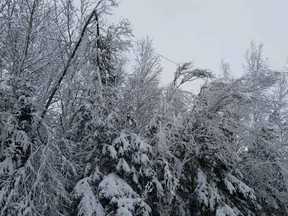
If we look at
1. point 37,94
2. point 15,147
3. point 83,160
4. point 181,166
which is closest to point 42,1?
point 37,94

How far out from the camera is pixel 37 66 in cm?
824

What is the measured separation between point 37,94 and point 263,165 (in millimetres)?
8187

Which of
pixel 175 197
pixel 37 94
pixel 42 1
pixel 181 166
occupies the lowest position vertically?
pixel 175 197

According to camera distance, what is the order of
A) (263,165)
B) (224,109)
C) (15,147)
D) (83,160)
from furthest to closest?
(263,165) < (224,109) < (83,160) < (15,147)

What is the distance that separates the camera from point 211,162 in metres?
9.22

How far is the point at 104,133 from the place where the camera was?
8062 mm

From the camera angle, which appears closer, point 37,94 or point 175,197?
point 37,94

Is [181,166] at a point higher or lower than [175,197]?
higher

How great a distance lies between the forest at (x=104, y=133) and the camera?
687cm

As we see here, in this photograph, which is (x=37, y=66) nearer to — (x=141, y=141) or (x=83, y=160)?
(x=83, y=160)

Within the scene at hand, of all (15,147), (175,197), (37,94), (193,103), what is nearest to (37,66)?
(37,94)

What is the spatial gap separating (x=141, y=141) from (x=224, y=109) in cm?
292

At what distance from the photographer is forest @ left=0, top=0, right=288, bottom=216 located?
6868mm

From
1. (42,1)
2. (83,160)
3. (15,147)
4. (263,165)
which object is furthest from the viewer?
(263,165)
